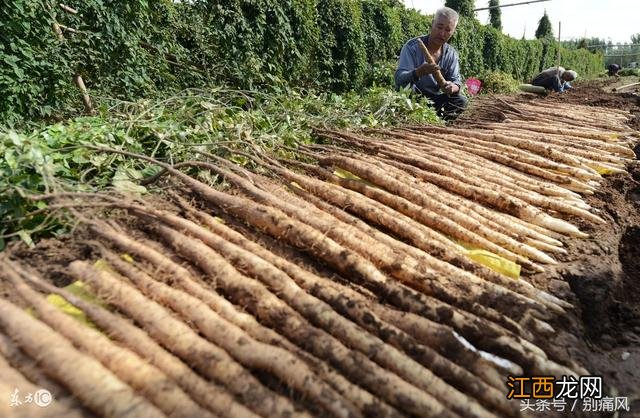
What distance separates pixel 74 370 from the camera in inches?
51.5

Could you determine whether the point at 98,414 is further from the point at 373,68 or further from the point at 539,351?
the point at 373,68

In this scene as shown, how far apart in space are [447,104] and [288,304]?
5.56 meters

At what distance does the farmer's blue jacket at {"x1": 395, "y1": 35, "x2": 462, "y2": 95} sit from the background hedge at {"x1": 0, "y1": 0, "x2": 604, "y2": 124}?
1.99 metres

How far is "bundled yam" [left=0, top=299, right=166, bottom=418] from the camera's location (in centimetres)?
124

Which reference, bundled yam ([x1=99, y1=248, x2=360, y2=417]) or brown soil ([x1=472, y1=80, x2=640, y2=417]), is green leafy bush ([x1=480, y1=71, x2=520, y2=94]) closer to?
brown soil ([x1=472, y1=80, x2=640, y2=417])

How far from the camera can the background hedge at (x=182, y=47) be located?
490 centimetres

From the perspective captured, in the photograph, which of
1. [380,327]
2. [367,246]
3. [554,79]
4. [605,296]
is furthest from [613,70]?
[380,327]

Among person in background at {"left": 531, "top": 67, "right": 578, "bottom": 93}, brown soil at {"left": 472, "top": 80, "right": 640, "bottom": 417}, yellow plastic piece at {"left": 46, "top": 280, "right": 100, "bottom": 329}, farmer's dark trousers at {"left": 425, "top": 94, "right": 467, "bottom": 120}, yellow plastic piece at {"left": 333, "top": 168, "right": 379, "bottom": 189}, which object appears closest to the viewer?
yellow plastic piece at {"left": 46, "top": 280, "right": 100, "bottom": 329}

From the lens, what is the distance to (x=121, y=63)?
6.12m

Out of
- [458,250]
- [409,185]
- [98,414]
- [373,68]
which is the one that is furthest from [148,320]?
[373,68]

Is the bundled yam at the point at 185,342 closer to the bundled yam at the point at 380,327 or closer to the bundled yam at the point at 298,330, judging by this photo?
the bundled yam at the point at 298,330

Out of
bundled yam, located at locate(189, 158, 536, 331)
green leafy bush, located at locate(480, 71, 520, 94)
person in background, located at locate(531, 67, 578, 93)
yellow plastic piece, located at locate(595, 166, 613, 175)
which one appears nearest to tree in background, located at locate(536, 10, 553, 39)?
green leafy bush, located at locate(480, 71, 520, 94)

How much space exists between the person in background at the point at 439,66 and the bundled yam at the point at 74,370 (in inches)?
208

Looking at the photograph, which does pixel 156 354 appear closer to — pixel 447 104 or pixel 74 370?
pixel 74 370
